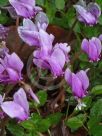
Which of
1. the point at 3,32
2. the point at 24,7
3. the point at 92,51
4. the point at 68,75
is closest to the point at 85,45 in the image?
the point at 92,51

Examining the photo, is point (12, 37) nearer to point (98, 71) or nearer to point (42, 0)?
point (42, 0)

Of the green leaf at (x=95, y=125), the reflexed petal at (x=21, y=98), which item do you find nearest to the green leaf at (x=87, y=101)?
the green leaf at (x=95, y=125)

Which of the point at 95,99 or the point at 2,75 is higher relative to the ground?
the point at 2,75

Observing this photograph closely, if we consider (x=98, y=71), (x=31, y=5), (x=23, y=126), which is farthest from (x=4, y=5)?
(x=23, y=126)

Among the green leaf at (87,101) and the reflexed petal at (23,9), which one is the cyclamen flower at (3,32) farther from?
the green leaf at (87,101)

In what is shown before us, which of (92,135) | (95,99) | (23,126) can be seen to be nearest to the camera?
(23,126)

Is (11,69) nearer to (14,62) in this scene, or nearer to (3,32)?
(14,62)

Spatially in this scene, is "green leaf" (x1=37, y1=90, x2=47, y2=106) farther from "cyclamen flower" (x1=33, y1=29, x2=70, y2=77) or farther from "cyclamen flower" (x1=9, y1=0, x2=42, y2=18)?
"cyclamen flower" (x1=9, y1=0, x2=42, y2=18)
